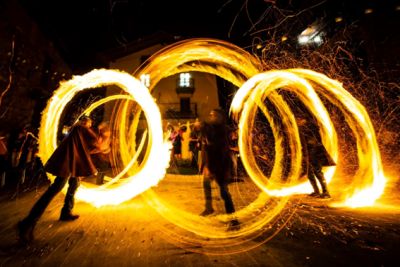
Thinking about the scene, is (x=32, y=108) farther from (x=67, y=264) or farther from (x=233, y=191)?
(x=67, y=264)

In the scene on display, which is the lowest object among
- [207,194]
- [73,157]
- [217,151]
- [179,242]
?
[179,242]

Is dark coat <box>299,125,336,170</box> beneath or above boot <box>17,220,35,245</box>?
above

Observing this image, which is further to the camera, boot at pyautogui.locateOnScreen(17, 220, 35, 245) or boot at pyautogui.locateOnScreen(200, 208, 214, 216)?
boot at pyautogui.locateOnScreen(200, 208, 214, 216)

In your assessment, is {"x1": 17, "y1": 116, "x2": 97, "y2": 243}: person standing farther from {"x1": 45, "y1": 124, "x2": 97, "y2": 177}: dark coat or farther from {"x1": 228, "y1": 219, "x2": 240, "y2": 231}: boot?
{"x1": 228, "y1": 219, "x2": 240, "y2": 231}: boot

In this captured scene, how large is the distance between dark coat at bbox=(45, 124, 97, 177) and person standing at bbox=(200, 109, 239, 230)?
6.60 feet

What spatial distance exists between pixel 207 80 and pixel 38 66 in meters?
12.4

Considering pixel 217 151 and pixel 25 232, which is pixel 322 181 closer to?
pixel 217 151

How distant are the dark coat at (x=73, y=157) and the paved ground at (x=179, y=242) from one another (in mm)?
902

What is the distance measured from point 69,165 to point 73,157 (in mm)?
144

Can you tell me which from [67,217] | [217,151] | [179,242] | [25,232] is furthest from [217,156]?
[25,232]

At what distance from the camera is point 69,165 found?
3707 millimetres

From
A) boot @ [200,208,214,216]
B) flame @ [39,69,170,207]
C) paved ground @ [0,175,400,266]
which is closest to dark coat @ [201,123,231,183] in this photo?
boot @ [200,208,214,216]

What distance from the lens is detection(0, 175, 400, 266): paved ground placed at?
258cm

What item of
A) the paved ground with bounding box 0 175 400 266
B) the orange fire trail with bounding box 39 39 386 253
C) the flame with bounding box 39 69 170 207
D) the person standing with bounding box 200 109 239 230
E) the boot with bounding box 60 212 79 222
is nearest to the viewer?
the paved ground with bounding box 0 175 400 266
